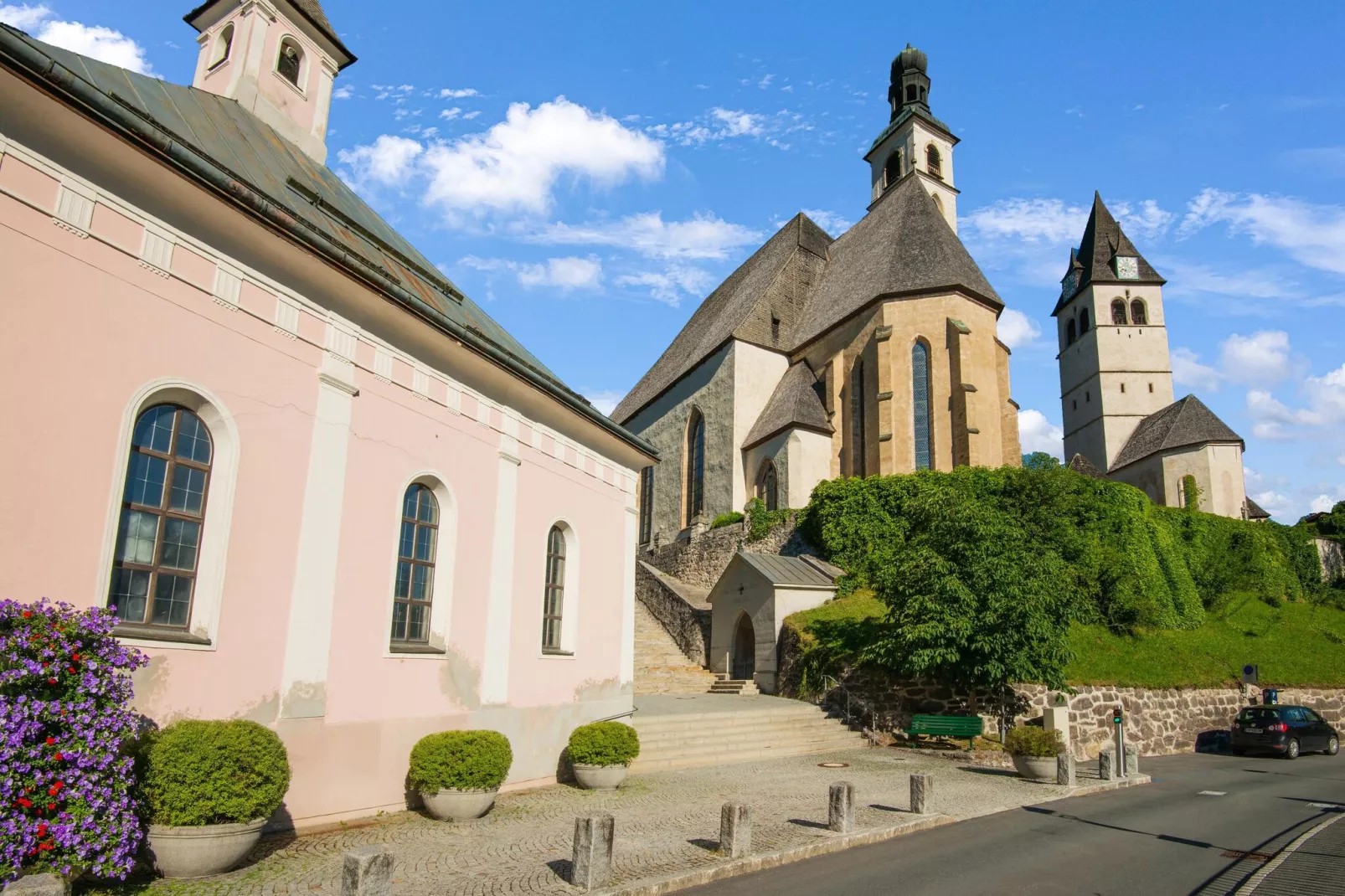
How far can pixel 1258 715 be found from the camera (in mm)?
21188

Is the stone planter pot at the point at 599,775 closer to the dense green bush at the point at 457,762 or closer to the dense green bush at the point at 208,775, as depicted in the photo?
the dense green bush at the point at 457,762

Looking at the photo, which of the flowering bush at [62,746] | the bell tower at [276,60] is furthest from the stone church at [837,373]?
the flowering bush at [62,746]

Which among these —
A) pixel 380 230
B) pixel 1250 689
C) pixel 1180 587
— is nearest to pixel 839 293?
pixel 1180 587

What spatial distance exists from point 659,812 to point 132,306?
877 cm

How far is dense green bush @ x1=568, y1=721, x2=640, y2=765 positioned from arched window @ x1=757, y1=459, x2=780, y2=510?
→ 72.7 ft

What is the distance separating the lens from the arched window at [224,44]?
14727mm

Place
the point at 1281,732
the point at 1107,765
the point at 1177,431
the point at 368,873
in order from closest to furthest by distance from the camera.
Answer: the point at 368,873 → the point at 1107,765 → the point at 1281,732 → the point at 1177,431

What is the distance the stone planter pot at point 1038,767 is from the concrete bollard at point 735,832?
840 centimetres

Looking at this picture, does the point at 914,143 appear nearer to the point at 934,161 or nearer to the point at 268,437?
the point at 934,161

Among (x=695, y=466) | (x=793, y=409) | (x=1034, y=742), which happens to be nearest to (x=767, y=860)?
(x=1034, y=742)

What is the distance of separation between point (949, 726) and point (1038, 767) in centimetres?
284

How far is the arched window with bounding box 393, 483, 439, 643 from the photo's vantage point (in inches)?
449

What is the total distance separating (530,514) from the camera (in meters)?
13.9

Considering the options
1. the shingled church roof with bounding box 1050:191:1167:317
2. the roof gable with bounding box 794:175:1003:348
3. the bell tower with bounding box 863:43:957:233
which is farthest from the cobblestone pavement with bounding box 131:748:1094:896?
the shingled church roof with bounding box 1050:191:1167:317
